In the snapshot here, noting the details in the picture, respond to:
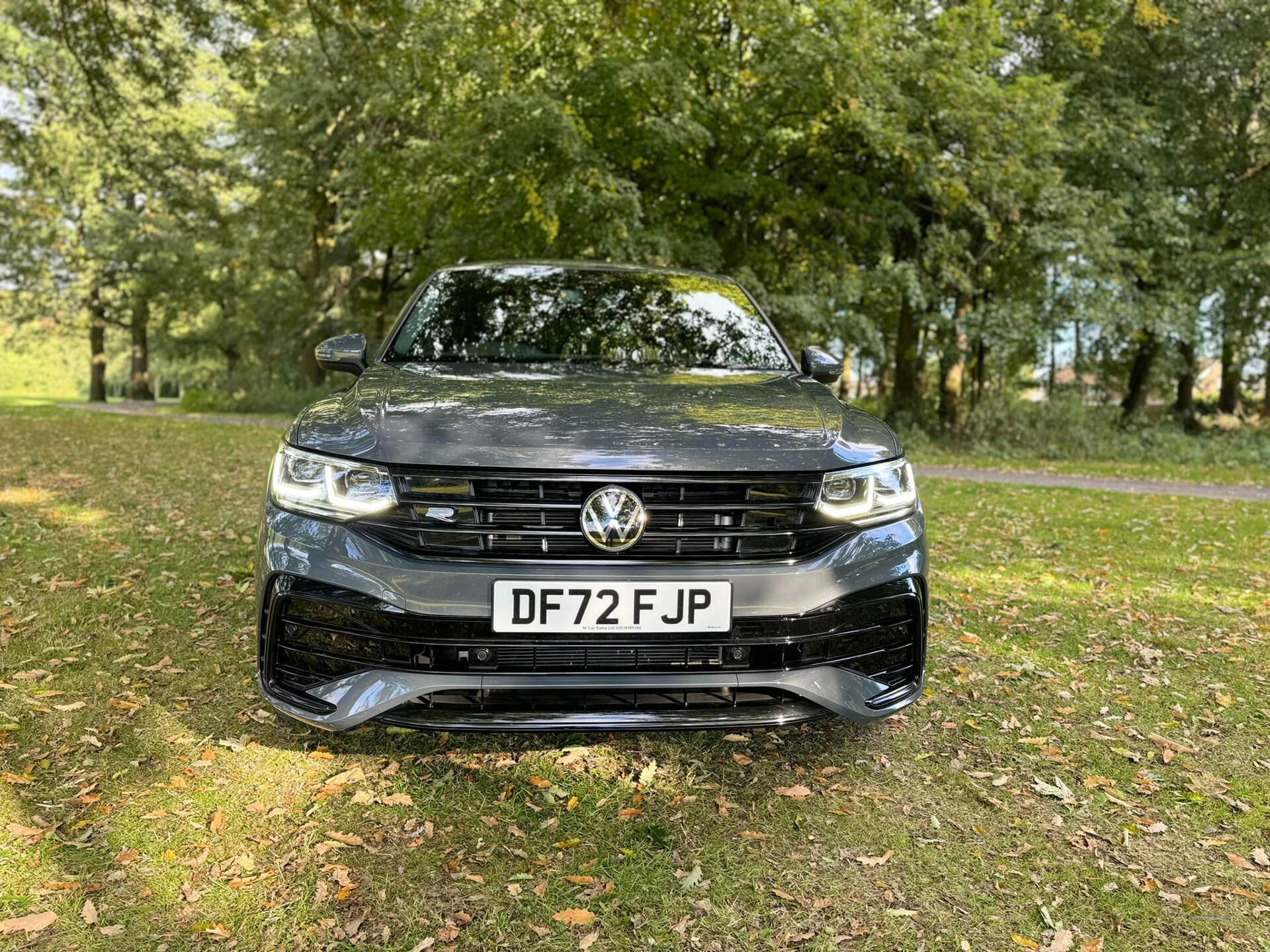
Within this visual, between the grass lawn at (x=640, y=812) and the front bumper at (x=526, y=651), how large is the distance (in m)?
0.39

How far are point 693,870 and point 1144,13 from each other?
35.3ft

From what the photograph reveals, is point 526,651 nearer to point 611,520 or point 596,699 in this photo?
Answer: point 596,699

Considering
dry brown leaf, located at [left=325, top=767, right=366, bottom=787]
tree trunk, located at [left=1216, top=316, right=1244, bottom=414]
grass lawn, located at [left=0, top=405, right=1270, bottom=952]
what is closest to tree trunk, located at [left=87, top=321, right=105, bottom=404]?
grass lawn, located at [left=0, top=405, right=1270, bottom=952]

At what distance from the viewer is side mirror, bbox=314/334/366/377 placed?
11.7ft

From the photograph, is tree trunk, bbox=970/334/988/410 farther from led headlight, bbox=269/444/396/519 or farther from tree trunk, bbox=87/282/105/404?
tree trunk, bbox=87/282/105/404

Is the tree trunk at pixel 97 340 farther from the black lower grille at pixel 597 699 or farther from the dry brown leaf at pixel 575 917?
the dry brown leaf at pixel 575 917

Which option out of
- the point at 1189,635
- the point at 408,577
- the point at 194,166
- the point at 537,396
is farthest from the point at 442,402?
the point at 194,166

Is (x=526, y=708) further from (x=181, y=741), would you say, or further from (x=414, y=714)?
(x=181, y=741)

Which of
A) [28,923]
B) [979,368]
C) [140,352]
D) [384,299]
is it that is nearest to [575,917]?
[28,923]

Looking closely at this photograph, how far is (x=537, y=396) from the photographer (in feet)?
9.30

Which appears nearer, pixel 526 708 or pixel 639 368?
pixel 526 708

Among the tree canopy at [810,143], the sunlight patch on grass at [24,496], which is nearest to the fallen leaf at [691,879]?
the sunlight patch on grass at [24,496]

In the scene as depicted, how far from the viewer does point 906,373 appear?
17703mm

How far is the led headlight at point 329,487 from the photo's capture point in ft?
Answer: 8.06
